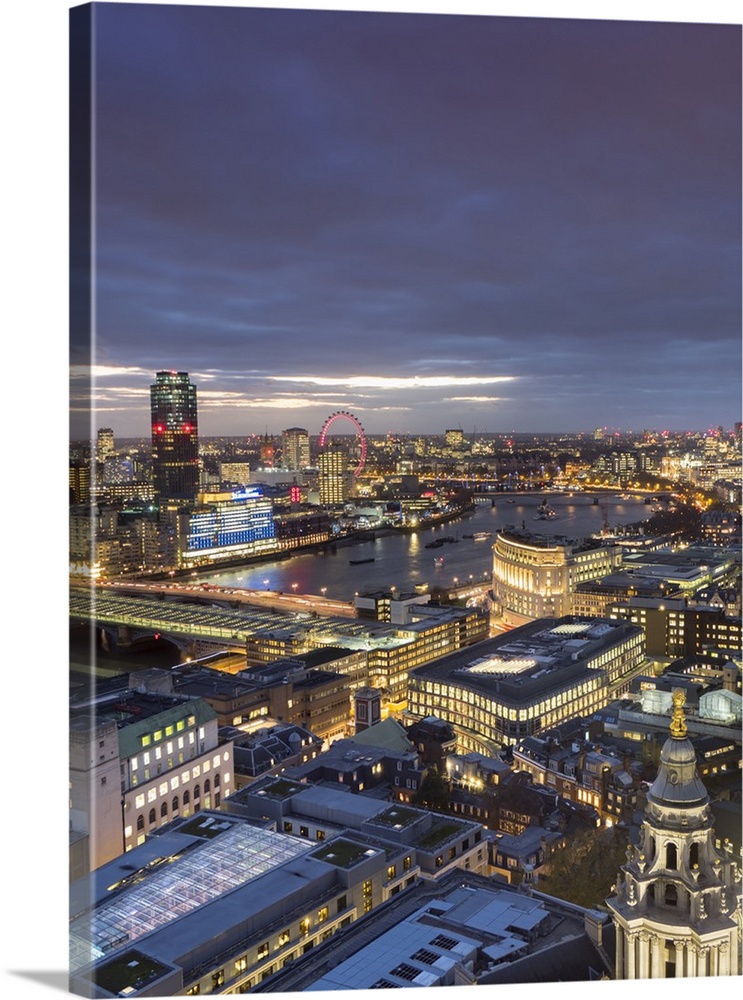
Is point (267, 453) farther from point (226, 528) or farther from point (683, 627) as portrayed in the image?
point (683, 627)

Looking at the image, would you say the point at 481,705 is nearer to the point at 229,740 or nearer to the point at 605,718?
the point at 605,718

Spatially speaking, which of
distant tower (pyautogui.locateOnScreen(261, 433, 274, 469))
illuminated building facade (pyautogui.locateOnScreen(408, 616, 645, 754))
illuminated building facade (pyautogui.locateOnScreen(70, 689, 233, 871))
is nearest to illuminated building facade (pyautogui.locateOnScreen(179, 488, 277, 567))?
distant tower (pyautogui.locateOnScreen(261, 433, 274, 469))

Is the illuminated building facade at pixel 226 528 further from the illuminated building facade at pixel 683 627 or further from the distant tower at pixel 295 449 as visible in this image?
the illuminated building facade at pixel 683 627

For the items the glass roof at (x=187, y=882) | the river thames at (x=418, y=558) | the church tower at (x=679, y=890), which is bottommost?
the river thames at (x=418, y=558)

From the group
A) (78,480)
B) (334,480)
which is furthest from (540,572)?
(334,480)

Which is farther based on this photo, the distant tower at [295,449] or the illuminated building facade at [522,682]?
the distant tower at [295,449]

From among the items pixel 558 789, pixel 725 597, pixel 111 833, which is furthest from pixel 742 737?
pixel 725 597

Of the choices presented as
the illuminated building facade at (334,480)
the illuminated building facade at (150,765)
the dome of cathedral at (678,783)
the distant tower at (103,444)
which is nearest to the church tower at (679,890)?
the dome of cathedral at (678,783)
